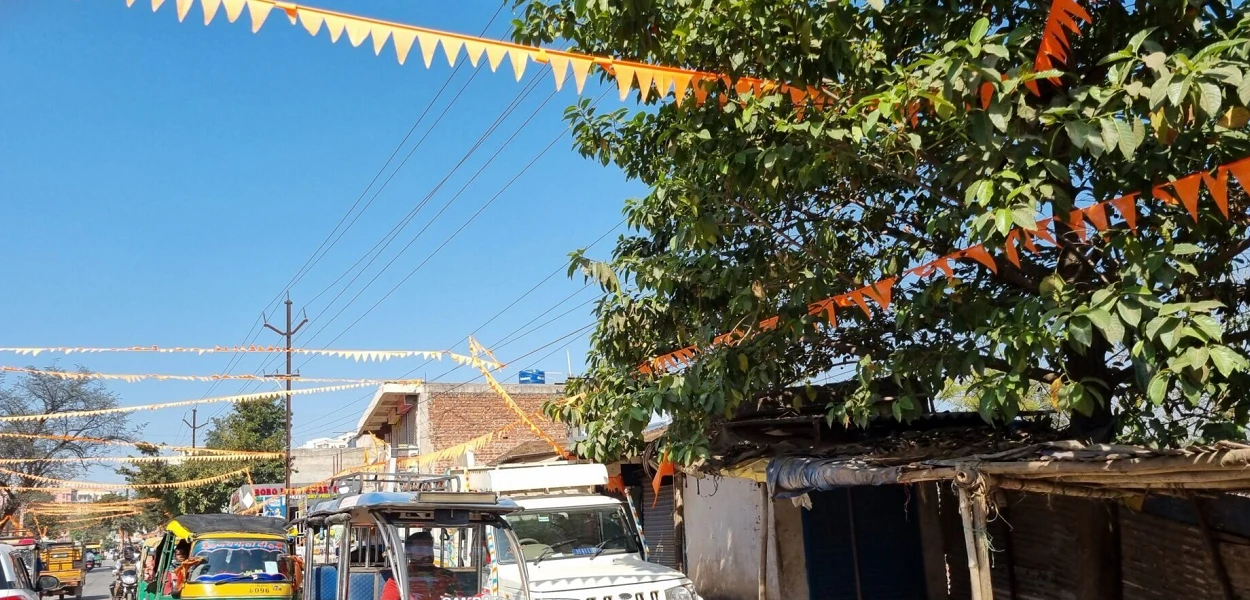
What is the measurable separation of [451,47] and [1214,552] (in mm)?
8298

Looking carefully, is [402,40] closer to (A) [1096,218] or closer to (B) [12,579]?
(A) [1096,218]

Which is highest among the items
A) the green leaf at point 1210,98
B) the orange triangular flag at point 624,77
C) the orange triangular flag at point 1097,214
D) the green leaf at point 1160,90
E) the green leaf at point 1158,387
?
the orange triangular flag at point 624,77

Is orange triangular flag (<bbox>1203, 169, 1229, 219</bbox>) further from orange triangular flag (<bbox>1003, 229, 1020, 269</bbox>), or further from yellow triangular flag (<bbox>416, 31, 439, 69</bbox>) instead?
yellow triangular flag (<bbox>416, 31, 439, 69</bbox>)

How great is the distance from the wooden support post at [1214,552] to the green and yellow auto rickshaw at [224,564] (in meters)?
10.3

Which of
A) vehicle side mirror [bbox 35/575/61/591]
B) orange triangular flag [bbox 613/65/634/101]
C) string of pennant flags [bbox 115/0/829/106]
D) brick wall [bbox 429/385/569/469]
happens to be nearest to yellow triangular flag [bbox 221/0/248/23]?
string of pennant flags [bbox 115/0/829/106]

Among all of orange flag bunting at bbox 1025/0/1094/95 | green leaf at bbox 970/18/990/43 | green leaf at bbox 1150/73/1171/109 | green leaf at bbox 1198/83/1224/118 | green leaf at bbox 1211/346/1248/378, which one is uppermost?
green leaf at bbox 970/18/990/43

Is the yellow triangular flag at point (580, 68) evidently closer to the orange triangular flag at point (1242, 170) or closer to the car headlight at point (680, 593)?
the orange triangular flag at point (1242, 170)

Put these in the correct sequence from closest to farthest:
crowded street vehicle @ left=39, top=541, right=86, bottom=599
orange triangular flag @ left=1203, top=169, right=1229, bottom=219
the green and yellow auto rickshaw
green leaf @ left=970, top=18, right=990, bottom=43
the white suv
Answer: orange triangular flag @ left=1203, top=169, right=1229, bottom=219, green leaf @ left=970, top=18, right=990, bottom=43, the white suv, the green and yellow auto rickshaw, crowded street vehicle @ left=39, top=541, right=86, bottom=599

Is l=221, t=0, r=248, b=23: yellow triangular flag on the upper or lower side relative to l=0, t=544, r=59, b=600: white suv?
upper

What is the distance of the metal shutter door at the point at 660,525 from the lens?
18.0m

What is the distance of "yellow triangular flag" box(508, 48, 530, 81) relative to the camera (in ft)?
19.7

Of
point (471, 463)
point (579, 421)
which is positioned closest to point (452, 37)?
point (579, 421)

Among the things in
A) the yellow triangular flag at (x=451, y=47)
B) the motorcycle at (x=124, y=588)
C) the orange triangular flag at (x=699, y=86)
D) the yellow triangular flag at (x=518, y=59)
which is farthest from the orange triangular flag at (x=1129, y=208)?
the motorcycle at (x=124, y=588)

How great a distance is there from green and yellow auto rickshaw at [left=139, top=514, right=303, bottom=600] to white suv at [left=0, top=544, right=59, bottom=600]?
1.88 metres
